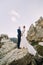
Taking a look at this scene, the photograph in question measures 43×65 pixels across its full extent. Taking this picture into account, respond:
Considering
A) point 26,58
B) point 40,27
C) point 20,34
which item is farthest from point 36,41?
point 26,58

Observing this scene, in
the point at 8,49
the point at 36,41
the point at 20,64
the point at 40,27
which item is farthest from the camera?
the point at 40,27

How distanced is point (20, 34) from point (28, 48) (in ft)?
8.63

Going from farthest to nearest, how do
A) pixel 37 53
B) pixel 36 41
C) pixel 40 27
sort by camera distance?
pixel 40 27, pixel 36 41, pixel 37 53

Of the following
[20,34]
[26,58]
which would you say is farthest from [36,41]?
[26,58]

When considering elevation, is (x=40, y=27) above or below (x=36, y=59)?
above

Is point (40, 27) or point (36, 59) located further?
point (40, 27)

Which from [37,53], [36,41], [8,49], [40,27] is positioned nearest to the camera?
[37,53]

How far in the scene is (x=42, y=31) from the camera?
184 feet

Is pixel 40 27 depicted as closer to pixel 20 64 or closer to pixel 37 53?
pixel 37 53

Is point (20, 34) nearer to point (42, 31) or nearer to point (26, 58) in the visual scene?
point (26, 58)

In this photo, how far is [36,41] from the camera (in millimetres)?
54156

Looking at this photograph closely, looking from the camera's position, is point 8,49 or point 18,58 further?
point 8,49

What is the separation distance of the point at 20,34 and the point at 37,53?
4.34 m

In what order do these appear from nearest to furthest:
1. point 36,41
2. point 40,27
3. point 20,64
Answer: point 20,64 → point 36,41 → point 40,27
